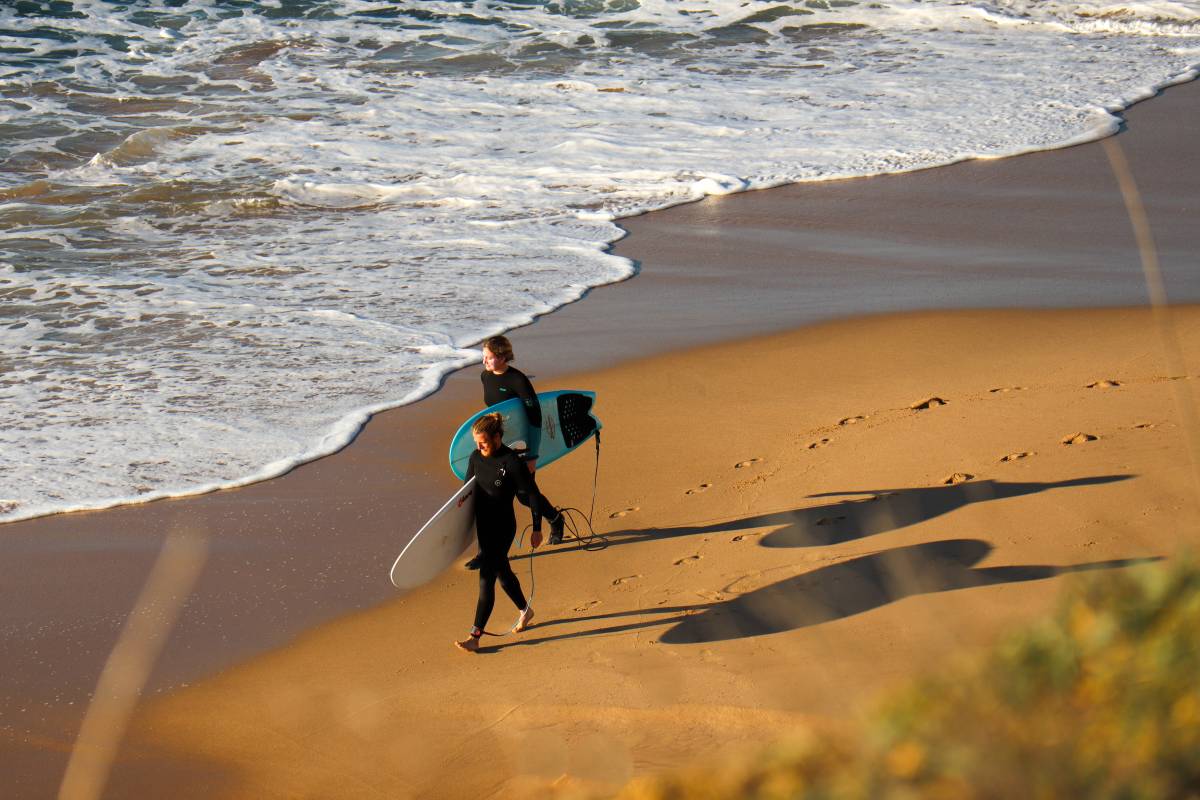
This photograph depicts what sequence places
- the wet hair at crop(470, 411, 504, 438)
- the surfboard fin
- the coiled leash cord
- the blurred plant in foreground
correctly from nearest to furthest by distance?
the blurred plant in foreground
the wet hair at crop(470, 411, 504, 438)
the coiled leash cord
the surfboard fin

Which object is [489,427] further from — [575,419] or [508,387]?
[575,419]

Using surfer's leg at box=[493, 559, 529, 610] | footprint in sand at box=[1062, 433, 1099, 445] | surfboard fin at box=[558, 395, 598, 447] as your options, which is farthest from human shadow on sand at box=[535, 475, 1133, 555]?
surfer's leg at box=[493, 559, 529, 610]

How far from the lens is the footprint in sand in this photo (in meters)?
7.18

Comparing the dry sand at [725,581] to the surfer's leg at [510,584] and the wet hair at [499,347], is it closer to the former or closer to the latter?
the surfer's leg at [510,584]

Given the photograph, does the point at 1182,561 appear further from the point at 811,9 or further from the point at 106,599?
the point at 811,9

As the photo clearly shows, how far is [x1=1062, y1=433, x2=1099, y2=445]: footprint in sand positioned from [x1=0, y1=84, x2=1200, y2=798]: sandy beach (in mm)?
13

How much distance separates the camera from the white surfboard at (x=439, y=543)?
20.9ft

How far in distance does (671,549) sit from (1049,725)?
206 inches

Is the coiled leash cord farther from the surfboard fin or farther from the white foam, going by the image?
the white foam

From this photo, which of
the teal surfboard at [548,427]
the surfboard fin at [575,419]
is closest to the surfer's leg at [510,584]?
the teal surfboard at [548,427]

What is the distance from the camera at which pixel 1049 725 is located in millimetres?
1575

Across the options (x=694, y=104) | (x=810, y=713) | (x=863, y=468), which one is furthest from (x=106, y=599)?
(x=694, y=104)

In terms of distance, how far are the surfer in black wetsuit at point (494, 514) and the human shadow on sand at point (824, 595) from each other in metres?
0.19

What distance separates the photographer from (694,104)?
19562 millimetres
